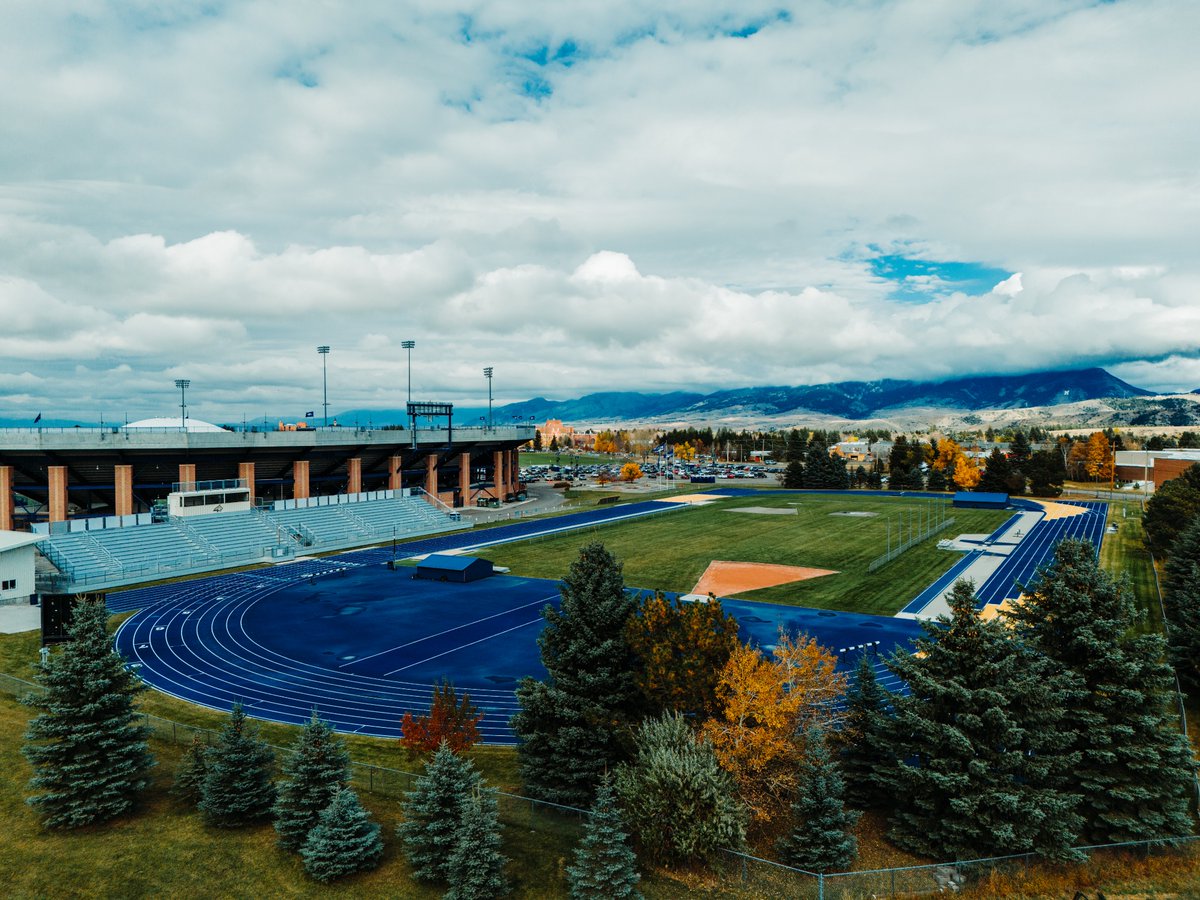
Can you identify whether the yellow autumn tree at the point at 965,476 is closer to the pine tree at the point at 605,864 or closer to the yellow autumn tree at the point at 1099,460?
the yellow autumn tree at the point at 1099,460

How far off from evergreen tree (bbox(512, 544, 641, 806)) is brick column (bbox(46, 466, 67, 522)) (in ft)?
194

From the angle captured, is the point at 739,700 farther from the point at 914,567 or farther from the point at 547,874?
the point at 914,567

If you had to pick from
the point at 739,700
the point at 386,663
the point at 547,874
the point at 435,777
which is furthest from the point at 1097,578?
the point at 386,663

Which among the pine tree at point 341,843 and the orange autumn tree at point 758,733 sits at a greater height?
the orange autumn tree at point 758,733

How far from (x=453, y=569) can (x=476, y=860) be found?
134 ft

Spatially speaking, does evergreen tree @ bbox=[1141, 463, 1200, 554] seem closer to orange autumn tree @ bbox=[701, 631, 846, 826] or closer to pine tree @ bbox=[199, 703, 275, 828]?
orange autumn tree @ bbox=[701, 631, 846, 826]

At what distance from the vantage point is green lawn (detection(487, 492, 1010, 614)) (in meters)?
54.4

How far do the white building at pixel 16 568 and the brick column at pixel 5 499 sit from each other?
603 inches

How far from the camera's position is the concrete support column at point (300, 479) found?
80438 millimetres

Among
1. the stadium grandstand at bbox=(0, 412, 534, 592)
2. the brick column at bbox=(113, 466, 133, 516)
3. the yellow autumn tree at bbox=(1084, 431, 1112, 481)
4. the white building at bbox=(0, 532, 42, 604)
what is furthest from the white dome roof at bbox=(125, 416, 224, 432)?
the yellow autumn tree at bbox=(1084, 431, 1112, 481)

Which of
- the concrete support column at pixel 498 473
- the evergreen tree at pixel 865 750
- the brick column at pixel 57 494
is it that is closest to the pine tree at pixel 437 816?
the evergreen tree at pixel 865 750

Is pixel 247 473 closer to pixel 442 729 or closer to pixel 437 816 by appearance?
pixel 442 729

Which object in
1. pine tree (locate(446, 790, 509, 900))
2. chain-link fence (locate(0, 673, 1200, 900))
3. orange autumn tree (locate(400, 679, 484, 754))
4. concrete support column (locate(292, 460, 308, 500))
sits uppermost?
concrete support column (locate(292, 460, 308, 500))

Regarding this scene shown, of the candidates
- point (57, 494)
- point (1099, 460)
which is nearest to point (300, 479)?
point (57, 494)
